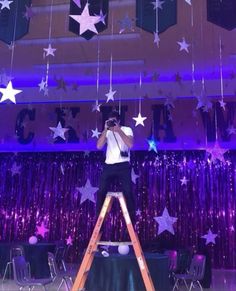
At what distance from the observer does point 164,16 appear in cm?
485

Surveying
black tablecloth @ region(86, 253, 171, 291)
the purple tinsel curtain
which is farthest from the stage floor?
black tablecloth @ region(86, 253, 171, 291)

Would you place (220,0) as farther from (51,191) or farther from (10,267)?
(51,191)

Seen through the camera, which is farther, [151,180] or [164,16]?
[151,180]

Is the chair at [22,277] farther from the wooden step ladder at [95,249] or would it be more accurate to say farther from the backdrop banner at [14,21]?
the backdrop banner at [14,21]

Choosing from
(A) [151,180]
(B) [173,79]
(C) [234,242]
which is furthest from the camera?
(A) [151,180]

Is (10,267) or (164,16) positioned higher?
(164,16)

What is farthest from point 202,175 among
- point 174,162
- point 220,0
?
point 220,0

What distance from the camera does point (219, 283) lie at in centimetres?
725

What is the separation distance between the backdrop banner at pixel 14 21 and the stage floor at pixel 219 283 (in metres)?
3.68

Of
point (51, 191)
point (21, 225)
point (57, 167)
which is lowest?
point (21, 225)

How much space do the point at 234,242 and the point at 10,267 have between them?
5678mm

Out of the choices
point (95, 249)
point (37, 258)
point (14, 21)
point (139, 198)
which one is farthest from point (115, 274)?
point (139, 198)

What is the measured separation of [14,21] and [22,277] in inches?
134

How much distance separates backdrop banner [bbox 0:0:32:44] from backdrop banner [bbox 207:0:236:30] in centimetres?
241
